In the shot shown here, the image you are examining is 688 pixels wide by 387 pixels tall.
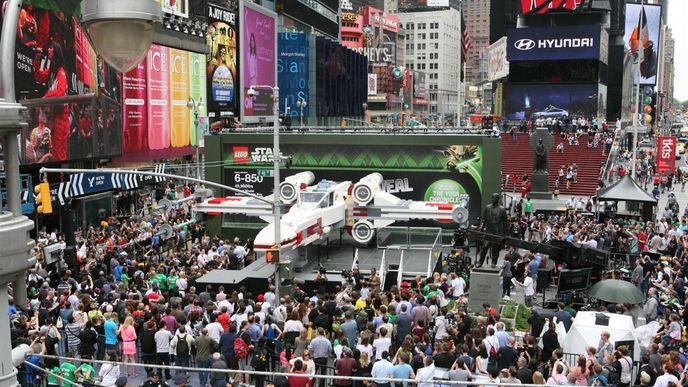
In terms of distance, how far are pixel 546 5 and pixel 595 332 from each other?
72153mm

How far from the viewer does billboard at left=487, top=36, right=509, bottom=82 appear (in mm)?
94131

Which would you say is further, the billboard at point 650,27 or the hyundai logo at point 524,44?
the billboard at point 650,27

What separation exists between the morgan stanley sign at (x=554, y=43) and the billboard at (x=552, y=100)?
314cm

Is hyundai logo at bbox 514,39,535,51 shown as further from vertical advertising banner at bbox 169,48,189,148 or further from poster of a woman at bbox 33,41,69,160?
poster of a woman at bbox 33,41,69,160

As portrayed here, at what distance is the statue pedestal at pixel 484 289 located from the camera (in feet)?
69.2

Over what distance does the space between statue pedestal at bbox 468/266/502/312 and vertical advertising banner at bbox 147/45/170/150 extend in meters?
34.5

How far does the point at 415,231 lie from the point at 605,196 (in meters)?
10.5

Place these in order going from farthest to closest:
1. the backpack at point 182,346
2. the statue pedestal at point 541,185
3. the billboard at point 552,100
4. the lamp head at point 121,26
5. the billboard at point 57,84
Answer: the billboard at point 552,100
the statue pedestal at point 541,185
the billboard at point 57,84
the backpack at point 182,346
the lamp head at point 121,26

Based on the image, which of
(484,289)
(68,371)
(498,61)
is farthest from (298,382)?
(498,61)

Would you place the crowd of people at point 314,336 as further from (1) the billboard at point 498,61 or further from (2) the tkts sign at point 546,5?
(1) the billboard at point 498,61

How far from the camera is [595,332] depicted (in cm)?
1501

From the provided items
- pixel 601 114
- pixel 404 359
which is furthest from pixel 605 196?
pixel 601 114

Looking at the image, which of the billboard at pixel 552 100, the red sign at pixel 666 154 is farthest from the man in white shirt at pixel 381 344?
the billboard at pixel 552 100

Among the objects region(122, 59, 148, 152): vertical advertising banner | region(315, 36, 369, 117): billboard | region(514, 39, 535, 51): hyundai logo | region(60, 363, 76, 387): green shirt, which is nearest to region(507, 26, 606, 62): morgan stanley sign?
region(514, 39, 535, 51): hyundai logo
